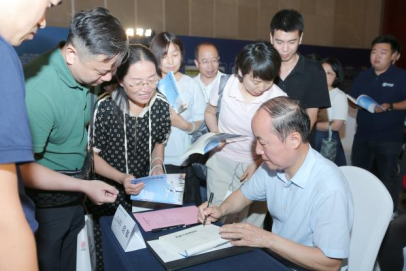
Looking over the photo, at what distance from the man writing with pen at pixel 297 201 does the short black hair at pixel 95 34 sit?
57cm

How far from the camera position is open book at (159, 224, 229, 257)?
108 cm

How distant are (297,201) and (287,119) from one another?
31cm

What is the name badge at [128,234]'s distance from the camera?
112 cm

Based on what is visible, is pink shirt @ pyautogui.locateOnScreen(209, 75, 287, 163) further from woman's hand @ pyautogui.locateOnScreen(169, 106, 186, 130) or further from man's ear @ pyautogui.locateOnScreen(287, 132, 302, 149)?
man's ear @ pyautogui.locateOnScreen(287, 132, 302, 149)

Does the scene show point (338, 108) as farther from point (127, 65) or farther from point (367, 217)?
point (127, 65)

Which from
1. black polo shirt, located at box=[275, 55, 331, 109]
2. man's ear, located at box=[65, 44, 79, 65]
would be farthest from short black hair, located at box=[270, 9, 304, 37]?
man's ear, located at box=[65, 44, 79, 65]

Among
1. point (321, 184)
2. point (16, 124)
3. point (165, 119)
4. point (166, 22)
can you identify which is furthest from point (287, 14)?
point (166, 22)

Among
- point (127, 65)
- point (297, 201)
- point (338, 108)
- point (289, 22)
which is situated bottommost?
point (297, 201)

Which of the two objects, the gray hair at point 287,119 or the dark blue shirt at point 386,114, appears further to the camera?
the dark blue shirt at point 386,114

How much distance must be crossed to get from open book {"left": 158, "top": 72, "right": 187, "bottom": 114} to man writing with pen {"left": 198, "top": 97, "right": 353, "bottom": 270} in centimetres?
87

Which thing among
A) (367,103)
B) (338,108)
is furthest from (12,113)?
(367,103)

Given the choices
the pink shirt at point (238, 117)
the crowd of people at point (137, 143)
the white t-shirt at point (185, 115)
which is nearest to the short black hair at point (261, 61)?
the crowd of people at point (137, 143)

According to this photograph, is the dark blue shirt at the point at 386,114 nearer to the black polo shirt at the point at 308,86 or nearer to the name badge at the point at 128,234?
the black polo shirt at the point at 308,86

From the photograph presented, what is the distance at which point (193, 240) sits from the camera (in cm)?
115
